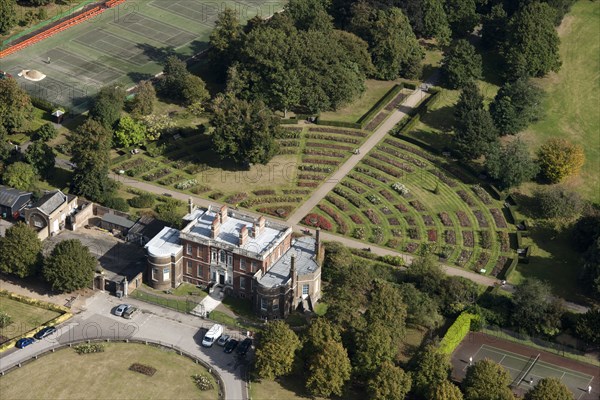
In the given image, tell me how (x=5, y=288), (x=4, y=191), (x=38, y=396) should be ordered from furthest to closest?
1. (x=4, y=191)
2. (x=5, y=288)
3. (x=38, y=396)

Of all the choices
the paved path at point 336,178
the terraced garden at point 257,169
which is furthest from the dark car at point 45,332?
the paved path at point 336,178

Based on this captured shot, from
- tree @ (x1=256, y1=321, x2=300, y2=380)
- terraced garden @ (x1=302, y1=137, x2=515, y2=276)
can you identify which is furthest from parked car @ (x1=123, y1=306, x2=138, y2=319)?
terraced garden @ (x1=302, y1=137, x2=515, y2=276)

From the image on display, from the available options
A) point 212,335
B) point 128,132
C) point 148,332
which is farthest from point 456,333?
point 128,132

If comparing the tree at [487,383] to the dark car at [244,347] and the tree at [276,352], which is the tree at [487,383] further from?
the dark car at [244,347]

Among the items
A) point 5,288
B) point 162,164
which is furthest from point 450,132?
point 5,288

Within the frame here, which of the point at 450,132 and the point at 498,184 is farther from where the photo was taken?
the point at 450,132

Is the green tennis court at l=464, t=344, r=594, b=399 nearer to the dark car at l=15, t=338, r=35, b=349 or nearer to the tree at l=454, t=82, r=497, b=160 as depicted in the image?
the tree at l=454, t=82, r=497, b=160

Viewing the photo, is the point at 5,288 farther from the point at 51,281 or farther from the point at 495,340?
the point at 495,340
